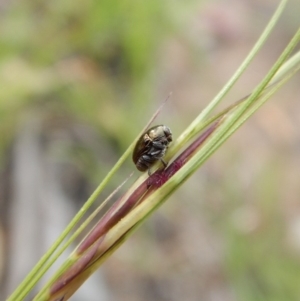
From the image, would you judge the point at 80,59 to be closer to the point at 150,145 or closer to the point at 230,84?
the point at 150,145

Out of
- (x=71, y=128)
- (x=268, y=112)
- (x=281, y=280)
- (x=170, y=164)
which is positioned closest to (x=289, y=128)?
(x=268, y=112)

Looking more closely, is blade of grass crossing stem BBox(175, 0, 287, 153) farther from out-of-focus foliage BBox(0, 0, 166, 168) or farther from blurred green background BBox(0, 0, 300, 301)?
out-of-focus foliage BBox(0, 0, 166, 168)

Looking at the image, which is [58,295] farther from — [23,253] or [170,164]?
[23,253]

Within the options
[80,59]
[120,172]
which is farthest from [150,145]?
[80,59]

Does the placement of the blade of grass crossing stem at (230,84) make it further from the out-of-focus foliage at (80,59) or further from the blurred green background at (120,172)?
the out-of-focus foliage at (80,59)

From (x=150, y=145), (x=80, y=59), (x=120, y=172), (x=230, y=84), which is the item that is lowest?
(x=120, y=172)

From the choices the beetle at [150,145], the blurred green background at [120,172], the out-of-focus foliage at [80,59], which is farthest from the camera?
the out-of-focus foliage at [80,59]

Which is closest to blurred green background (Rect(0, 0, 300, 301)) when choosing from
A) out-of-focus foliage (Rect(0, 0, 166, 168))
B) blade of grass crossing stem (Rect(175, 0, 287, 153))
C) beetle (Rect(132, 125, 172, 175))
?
out-of-focus foliage (Rect(0, 0, 166, 168))

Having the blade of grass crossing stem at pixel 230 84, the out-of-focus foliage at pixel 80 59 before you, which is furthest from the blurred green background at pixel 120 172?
the blade of grass crossing stem at pixel 230 84
